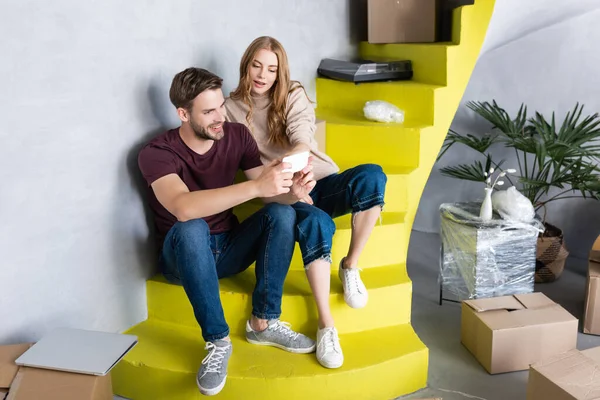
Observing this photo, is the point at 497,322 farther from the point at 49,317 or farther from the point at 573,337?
the point at 49,317

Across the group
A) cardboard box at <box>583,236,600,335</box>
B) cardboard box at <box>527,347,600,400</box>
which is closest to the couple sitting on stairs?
cardboard box at <box>527,347,600,400</box>

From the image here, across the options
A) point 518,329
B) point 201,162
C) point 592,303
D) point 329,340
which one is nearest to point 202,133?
point 201,162

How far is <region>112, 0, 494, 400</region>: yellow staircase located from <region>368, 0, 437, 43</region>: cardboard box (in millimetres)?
422

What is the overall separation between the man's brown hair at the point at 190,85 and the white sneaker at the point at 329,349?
89cm

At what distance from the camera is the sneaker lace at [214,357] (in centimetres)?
210

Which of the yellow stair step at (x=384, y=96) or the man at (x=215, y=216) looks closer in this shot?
the man at (x=215, y=216)

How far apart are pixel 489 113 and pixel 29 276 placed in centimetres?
239

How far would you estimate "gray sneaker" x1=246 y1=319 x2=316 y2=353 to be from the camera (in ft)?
7.44

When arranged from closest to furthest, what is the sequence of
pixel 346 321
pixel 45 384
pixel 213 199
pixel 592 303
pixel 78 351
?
pixel 45 384, pixel 78 351, pixel 213 199, pixel 346 321, pixel 592 303

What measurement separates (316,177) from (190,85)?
667 mm

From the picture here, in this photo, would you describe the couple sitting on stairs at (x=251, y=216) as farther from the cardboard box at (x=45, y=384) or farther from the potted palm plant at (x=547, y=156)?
the potted palm plant at (x=547, y=156)

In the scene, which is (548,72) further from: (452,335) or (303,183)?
(303,183)

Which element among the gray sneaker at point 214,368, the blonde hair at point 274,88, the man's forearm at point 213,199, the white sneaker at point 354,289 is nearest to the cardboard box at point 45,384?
the gray sneaker at point 214,368

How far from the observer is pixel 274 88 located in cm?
257
